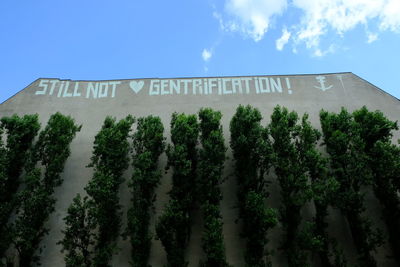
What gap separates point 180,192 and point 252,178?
270 centimetres

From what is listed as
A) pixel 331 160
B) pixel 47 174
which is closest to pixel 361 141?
pixel 331 160

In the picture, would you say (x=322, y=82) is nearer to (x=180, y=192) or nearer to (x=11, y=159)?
(x=180, y=192)

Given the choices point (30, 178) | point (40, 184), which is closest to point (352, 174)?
point (40, 184)

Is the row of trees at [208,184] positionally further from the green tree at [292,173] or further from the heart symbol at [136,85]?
the heart symbol at [136,85]

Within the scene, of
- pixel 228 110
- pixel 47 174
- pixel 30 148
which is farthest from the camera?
pixel 228 110

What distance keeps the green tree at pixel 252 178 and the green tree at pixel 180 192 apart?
1693 mm

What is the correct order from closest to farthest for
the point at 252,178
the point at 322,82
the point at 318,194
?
the point at 318,194 → the point at 252,178 → the point at 322,82

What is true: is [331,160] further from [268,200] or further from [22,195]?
[22,195]

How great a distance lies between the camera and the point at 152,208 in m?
13.4

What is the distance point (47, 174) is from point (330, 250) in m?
10.8

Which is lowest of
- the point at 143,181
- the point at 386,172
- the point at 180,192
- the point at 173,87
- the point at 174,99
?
the point at 180,192

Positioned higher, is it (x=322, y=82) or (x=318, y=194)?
(x=322, y=82)

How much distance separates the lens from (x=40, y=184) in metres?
13.6

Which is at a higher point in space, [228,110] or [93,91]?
[93,91]
